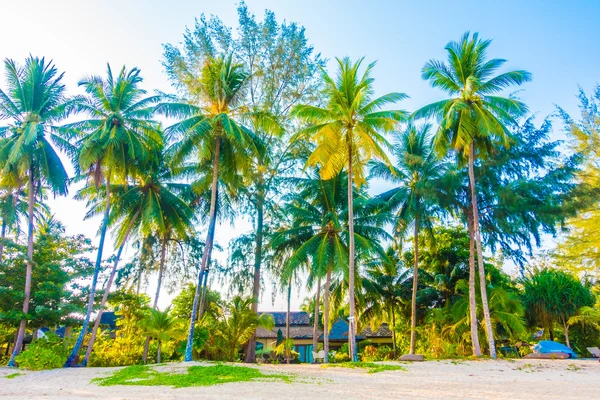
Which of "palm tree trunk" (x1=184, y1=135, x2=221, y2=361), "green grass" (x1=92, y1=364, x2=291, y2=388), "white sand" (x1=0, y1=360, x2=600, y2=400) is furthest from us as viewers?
"palm tree trunk" (x1=184, y1=135, x2=221, y2=361)

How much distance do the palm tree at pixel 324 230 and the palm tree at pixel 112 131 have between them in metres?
7.13

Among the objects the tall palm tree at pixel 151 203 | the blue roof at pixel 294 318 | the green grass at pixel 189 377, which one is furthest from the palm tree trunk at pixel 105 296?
the blue roof at pixel 294 318

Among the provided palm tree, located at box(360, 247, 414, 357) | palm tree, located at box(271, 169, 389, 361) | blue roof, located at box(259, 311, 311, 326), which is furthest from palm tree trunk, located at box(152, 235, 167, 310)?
blue roof, located at box(259, 311, 311, 326)

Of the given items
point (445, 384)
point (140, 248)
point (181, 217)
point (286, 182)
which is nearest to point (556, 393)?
point (445, 384)

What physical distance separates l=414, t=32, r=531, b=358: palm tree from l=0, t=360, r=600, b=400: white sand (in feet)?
17.8

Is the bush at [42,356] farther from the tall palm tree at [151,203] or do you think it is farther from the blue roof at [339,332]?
the blue roof at [339,332]

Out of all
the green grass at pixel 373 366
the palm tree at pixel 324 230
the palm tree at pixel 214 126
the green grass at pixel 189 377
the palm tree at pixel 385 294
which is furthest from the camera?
the palm tree at pixel 385 294

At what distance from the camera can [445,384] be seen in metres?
9.20

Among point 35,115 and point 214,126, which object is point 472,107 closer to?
point 214,126

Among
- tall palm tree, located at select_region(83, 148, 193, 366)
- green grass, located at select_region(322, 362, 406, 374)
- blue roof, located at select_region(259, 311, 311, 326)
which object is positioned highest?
tall palm tree, located at select_region(83, 148, 193, 366)

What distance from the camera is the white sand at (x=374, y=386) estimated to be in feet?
25.3

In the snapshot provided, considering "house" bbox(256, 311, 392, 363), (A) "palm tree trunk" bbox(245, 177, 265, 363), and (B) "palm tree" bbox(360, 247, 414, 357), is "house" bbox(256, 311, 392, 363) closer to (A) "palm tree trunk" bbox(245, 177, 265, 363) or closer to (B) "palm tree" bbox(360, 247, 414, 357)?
(B) "palm tree" bbox(360, 247, 414, 357)

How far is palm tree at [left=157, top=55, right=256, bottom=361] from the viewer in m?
16.0

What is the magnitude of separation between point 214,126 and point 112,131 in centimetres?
423
